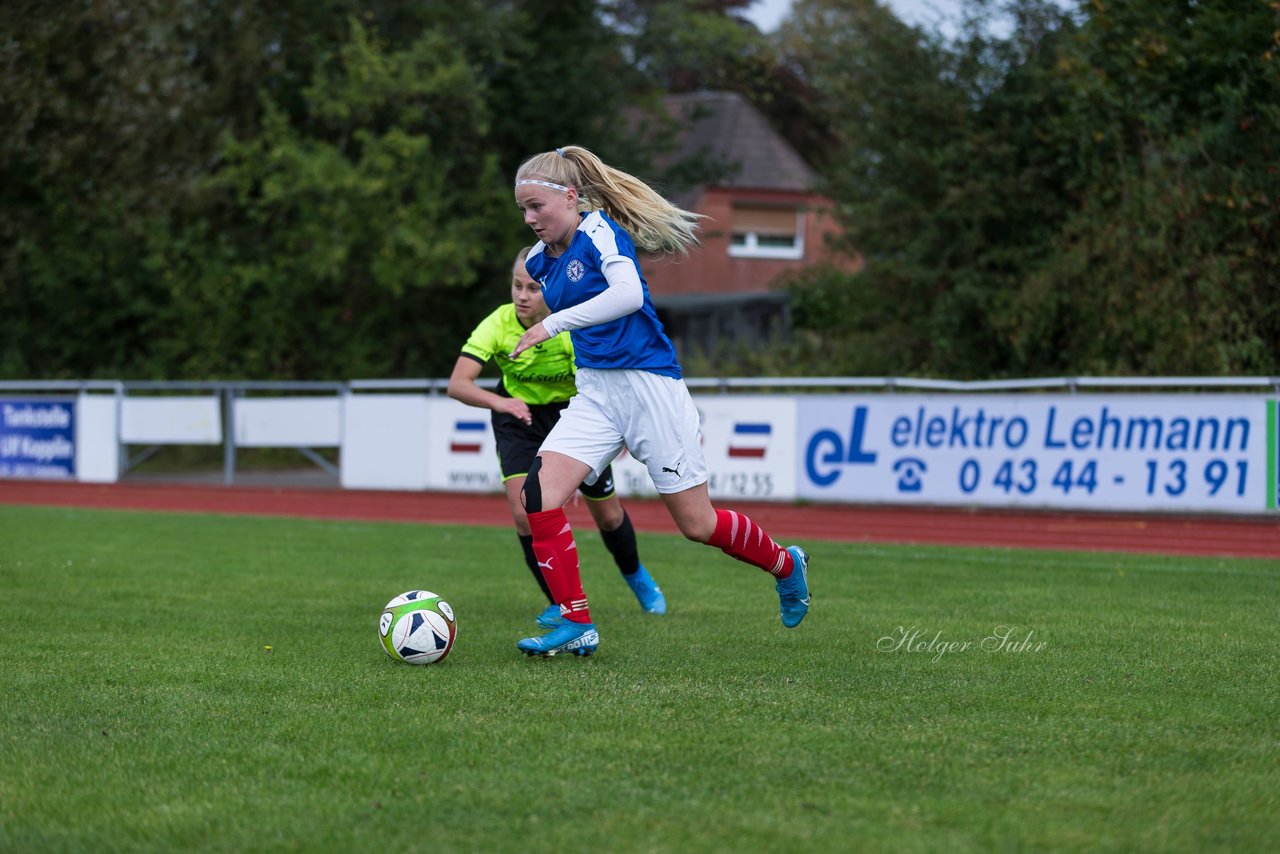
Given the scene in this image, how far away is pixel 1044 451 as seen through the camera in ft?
49.7

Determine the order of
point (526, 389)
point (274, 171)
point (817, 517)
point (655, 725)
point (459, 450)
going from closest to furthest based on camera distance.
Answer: point (655, 725) < point (526, 389) < point (817, 517) < point (459, 450) < point (274, 171)

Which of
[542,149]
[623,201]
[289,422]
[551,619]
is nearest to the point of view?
[623,201]

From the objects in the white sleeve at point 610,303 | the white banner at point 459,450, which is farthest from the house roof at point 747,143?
the white sleeve at point 610,303

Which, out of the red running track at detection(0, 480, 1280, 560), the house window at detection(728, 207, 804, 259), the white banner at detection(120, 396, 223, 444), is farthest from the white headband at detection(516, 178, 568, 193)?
the house window at detection(728, 207, 804, 259)

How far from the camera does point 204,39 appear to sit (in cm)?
2553

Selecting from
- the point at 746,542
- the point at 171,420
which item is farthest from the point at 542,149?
the point at 746,542

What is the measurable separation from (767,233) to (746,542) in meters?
32.3

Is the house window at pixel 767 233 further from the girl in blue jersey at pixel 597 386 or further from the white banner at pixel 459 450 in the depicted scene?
the girl in blue jersey at pixel 597 386

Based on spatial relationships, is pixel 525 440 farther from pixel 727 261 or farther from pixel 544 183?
pixel 727 261

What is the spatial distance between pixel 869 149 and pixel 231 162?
11.8m

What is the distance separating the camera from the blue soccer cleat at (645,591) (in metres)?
8.04

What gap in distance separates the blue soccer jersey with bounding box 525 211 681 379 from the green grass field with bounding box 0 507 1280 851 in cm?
131

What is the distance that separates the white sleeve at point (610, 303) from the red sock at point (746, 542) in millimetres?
1034

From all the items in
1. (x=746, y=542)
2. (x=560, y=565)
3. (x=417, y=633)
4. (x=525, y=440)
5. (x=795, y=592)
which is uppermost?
(x=525, y=440)
